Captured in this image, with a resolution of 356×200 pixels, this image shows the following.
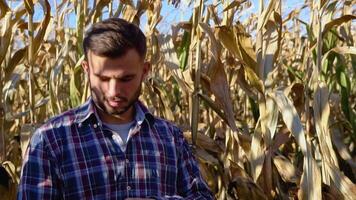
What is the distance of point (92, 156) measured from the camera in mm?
1324

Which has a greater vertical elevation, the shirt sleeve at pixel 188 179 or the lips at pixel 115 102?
the lips at pixel 115 102

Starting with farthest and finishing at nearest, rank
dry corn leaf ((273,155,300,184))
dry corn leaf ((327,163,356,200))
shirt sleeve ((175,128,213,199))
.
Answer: dry corn leaf ((273,155,300,184)), dry corn leaf ((327,163,356,200)), shirt sleeve ((175,128,213,199))

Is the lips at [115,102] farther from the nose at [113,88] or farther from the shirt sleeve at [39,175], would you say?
the shirt sleeve at [39,175]

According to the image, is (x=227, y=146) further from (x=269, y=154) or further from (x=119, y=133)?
(x=119, y=133)

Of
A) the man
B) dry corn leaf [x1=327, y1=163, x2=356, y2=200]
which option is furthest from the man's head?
dry corn leaf [x1=327, y1=163, x2=356, y2=200]

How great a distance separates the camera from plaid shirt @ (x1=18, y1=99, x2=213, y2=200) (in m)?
1.29

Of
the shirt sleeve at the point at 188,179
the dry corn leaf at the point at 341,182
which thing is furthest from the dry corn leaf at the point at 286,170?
the shirt sleeve at the point at 188,179

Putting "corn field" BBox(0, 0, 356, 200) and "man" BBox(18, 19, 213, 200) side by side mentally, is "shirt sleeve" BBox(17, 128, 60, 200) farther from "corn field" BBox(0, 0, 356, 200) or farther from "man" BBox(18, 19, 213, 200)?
"corn field" BBox(0, 0, 356, 200)

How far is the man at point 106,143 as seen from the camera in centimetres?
128

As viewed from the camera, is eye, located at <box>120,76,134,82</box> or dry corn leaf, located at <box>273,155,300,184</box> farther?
dry corn leaf, located at <box>273,155,300,184</box>

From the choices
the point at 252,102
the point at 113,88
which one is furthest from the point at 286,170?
the point at 113,88

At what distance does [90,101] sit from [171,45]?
3.55 feet

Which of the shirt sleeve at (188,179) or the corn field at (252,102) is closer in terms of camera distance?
the shirt sleeve at (188,179)

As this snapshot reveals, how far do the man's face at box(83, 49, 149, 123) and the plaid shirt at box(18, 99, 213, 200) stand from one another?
0.20 feet
